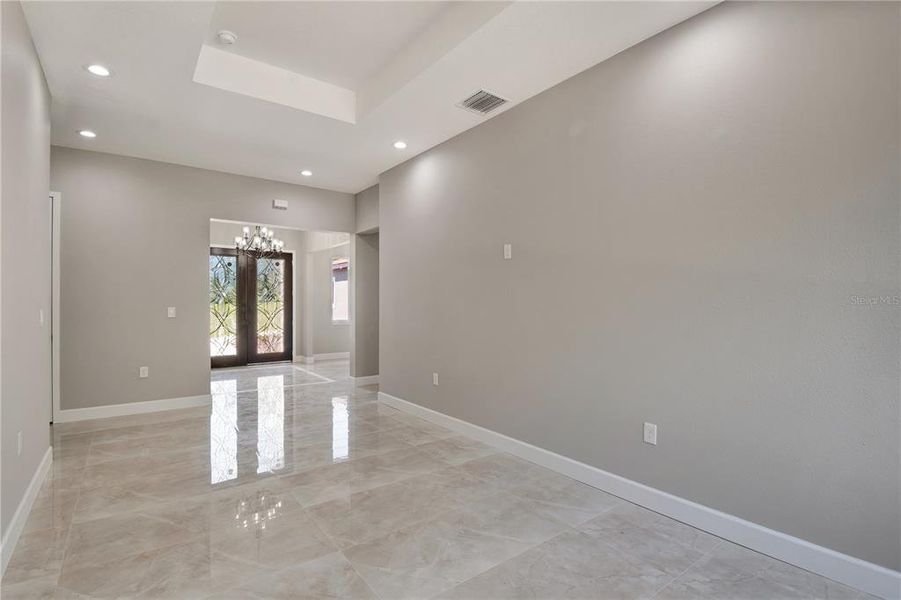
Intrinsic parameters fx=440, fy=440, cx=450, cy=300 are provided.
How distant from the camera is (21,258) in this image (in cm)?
248

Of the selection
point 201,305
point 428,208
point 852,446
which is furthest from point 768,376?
point 201,305

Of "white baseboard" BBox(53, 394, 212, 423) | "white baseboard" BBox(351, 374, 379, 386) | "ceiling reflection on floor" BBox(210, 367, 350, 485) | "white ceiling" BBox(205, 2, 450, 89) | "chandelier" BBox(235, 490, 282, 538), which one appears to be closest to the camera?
"chandelier" BBox(235, 490, 282, 538)

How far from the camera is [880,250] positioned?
1.88 meters

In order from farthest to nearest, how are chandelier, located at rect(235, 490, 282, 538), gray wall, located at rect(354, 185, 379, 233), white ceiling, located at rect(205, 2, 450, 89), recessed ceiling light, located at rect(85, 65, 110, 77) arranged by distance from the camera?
gray wall, located at rect(354, 185, 379, 233) → recessed ceiling light, located at rect(85, 65, 110, 77) → white ceiling, located at rect(205, 2, 450, 89) → chandelier, located at rect(235, 490, 282, 538)

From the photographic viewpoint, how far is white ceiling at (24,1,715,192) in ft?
8.50

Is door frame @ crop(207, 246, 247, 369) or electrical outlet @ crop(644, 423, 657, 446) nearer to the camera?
electrical outlet @ crop(644, 423, 657, 446)

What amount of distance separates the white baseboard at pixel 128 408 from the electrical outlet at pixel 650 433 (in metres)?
5.03

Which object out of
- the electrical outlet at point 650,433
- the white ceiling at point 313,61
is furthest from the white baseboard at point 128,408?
the electrical outlet at point 650,433

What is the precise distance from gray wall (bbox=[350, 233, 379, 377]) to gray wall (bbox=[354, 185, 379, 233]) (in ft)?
0.97

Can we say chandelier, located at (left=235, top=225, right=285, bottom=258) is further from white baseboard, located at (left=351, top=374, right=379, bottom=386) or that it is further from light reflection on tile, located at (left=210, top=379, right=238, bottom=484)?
white baseboard, located at (left=351, top=374, right=379, bottom=386)

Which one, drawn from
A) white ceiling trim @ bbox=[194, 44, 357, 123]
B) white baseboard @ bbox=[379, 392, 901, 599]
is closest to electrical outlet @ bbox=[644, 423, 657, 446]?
white baseboard @ bbox=[379, 392, 901, 599]

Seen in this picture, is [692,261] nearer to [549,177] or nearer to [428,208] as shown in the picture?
[549,177]

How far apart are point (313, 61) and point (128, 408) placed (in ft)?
14.1

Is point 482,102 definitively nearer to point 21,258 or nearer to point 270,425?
point 21,258
